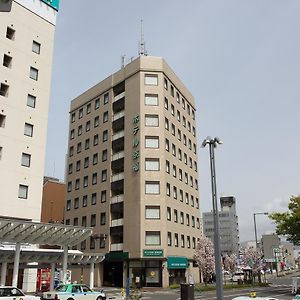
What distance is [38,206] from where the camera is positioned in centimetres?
4019

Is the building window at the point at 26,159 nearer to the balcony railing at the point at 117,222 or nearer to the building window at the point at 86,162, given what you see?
the balcony railing at the point at 117,222

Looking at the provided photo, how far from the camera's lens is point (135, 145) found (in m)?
56.2

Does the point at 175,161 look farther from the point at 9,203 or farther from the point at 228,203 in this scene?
the point at 228,203

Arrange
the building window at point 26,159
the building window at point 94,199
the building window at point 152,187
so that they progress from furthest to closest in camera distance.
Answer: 1. the building window at point 94,199
2. the building window at point 152,187
3. the building window at point 26,159

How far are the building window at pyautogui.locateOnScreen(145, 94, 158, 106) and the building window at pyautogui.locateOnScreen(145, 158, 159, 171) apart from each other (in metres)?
8.86

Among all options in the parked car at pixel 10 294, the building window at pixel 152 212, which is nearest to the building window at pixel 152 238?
the building window at pixel 152 212

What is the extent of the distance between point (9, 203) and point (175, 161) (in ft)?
96.5

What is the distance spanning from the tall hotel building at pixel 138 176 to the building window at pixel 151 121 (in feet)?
0.51

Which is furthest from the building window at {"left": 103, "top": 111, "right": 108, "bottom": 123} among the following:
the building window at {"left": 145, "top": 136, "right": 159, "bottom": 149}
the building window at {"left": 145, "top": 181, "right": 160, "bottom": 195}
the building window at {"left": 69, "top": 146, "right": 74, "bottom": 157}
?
the building window at {"left": 145, "top": 181, "right": 160, "bottom": 195}

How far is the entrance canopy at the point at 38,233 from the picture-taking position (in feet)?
91.4

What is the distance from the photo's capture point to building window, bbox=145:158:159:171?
5488 centimetres

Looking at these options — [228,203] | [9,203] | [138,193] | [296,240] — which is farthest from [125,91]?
[228,203]

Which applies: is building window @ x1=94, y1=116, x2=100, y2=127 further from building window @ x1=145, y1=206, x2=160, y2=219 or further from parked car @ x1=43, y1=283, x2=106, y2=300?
parked car @ x1=43, y1=283, x2=106, y2=300

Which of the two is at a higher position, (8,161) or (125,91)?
(125,91)
